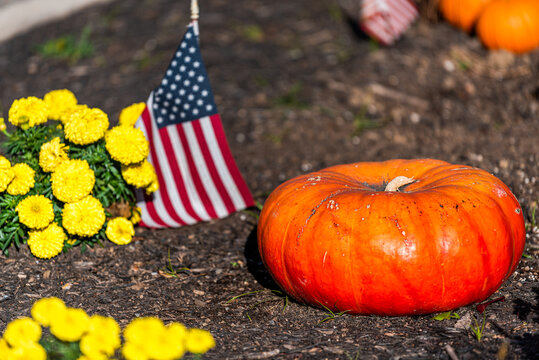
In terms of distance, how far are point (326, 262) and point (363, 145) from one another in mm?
2721

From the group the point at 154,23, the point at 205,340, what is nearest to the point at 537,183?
the point at 205,340

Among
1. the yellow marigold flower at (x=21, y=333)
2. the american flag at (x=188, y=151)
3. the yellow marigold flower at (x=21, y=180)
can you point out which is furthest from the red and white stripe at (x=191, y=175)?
the yellow marigold flower at (x=21, y=333)

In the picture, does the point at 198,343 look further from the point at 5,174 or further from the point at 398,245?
the point at 5,174

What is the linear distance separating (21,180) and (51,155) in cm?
22

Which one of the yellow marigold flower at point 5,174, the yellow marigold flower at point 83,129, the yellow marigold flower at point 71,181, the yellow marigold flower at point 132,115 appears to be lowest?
the yellow marigold flower at point 71,181

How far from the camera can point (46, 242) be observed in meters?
3.55

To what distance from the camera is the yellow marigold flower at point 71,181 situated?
136 inches

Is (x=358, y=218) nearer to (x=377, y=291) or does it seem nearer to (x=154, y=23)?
(x=377, y=291)

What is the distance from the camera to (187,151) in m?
4.06

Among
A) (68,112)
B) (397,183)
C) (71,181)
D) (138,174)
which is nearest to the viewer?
(397,183)

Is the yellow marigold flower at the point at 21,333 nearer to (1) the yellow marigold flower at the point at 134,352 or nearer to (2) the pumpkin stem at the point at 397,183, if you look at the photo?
(1) the yellow marigold flower at the point at 134,352

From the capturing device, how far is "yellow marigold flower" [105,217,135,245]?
376cm

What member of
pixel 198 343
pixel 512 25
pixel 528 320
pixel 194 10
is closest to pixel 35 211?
pixel 194 10

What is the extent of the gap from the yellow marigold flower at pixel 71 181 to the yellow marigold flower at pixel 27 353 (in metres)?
1.40
